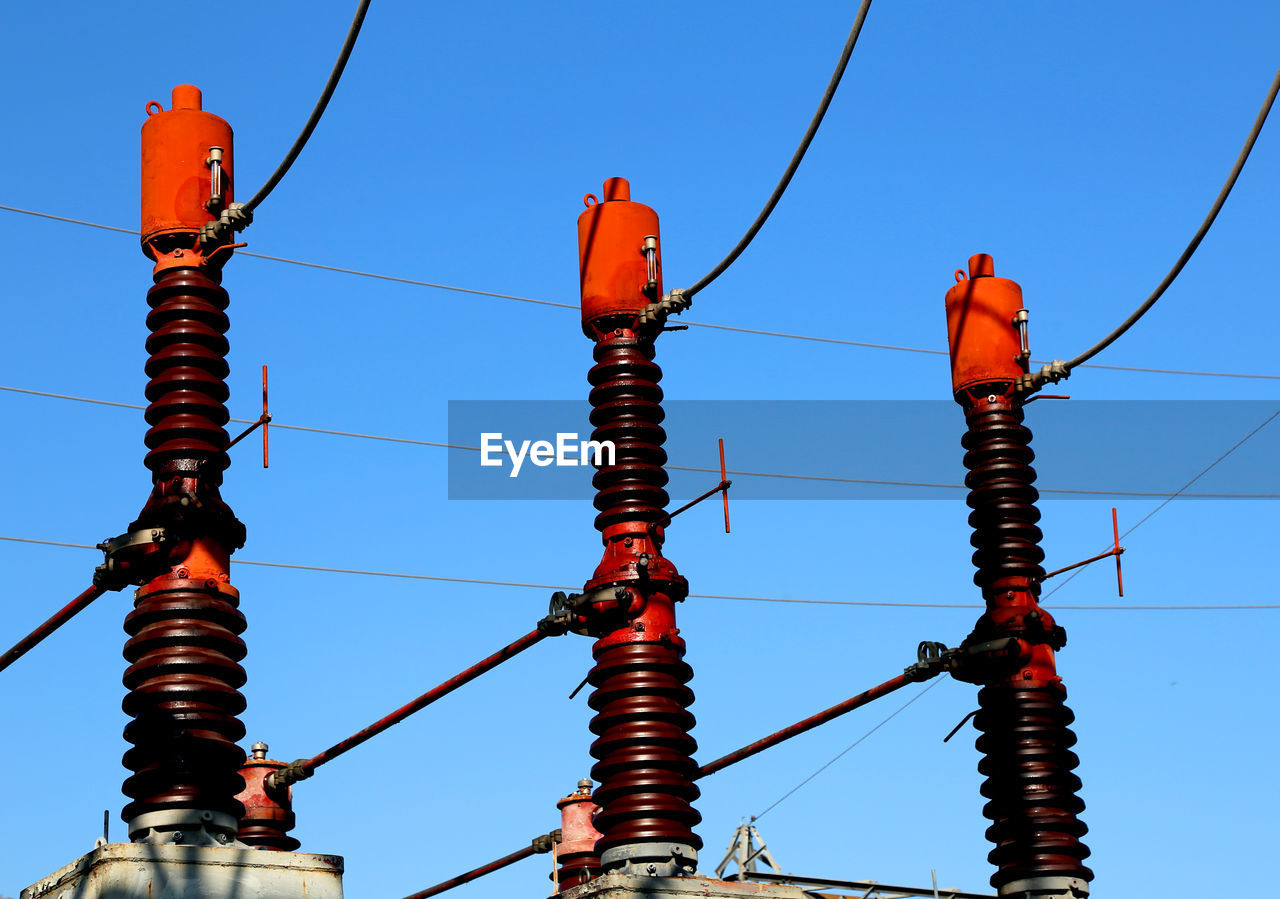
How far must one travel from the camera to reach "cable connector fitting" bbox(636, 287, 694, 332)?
2127 cm

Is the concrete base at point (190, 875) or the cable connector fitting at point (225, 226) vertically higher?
the cable connector fitting at point (225, 226)

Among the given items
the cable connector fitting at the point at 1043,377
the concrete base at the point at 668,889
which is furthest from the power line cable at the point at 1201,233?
the concrete base at the point at 668,889

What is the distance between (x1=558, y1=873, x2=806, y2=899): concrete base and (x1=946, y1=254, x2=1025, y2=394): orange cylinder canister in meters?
9.12

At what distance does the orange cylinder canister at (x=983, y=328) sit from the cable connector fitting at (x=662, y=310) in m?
5.29

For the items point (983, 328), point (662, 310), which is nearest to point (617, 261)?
point (662, 310)

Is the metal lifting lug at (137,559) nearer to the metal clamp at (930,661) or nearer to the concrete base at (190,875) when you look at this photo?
the concrete base at (190,875)

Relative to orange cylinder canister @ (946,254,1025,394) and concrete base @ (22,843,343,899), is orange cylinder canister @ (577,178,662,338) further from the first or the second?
concrete base @ (22,843,343,899)

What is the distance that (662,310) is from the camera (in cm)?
2144

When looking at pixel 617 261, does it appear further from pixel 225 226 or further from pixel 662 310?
pixel 225 226

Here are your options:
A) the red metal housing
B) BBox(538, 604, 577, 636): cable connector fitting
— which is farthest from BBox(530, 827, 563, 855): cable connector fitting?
BBox(538, 604, 577, 636): cable connector fitting

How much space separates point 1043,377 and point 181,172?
11.3m

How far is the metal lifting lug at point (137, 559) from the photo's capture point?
17.2m

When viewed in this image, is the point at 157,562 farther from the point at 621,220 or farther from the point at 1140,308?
the point at 1140,308

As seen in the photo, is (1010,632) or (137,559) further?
(1010,632)
